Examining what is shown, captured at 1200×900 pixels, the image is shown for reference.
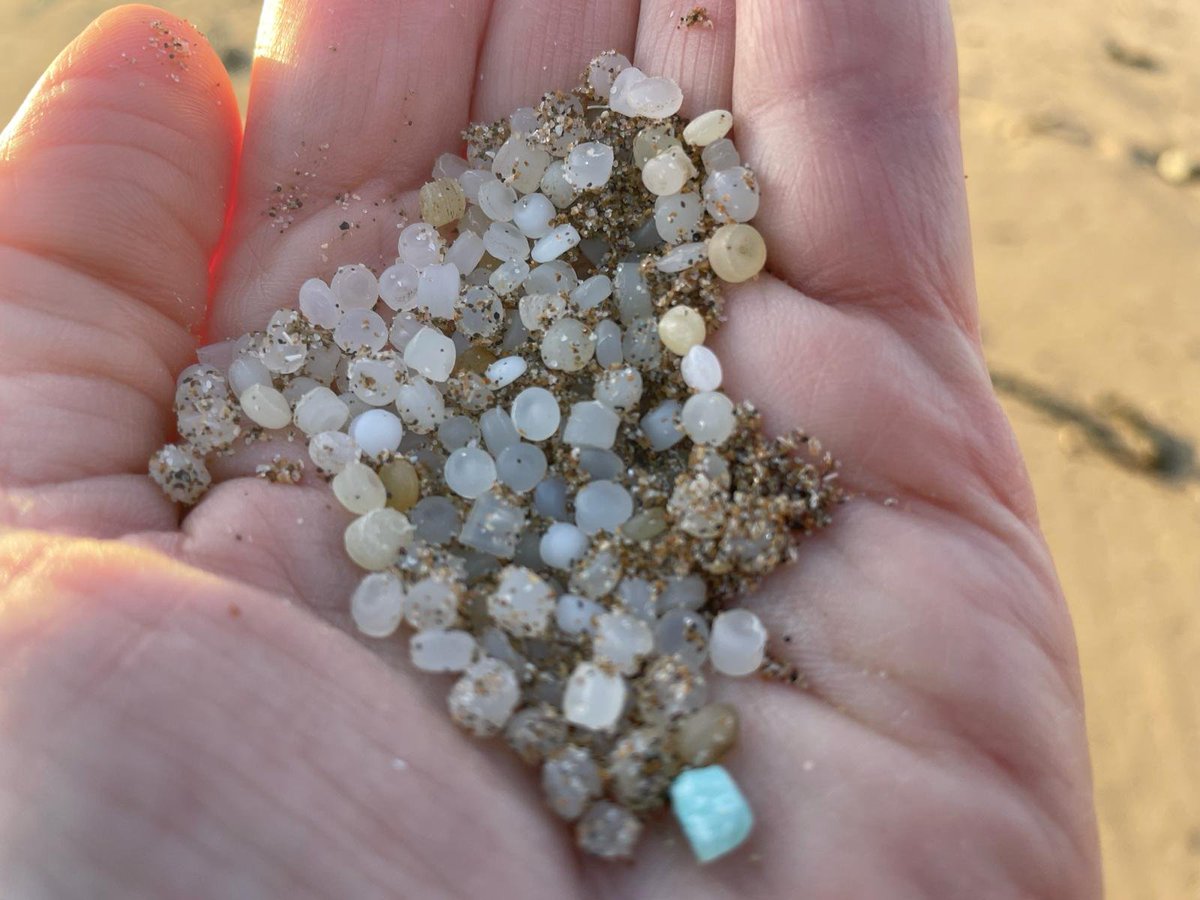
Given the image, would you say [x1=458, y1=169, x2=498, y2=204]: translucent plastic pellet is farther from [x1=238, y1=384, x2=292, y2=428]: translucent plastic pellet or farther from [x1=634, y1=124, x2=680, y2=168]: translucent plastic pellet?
[x1=238, y1=384, x2=292, y2=428]: translucent plastic pellet

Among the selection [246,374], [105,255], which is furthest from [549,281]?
[105,255]

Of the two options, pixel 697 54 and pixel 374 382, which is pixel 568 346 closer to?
pixel 374 382

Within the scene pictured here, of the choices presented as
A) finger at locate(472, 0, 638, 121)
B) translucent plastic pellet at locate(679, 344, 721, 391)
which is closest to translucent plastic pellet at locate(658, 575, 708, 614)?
translucent plastic pellet at locate(679, 344, 721, 391)

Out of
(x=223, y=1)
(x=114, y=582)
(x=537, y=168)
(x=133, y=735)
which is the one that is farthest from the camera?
(x=223, y=1)

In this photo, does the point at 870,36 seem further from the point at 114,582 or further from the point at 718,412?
the point at 114,582

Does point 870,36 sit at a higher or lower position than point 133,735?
higher

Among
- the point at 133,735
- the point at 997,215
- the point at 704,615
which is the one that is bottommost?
the point at 997,215

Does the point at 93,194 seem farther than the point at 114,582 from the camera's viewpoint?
Yes

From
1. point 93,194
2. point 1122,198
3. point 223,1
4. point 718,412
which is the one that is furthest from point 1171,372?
point 223,1
